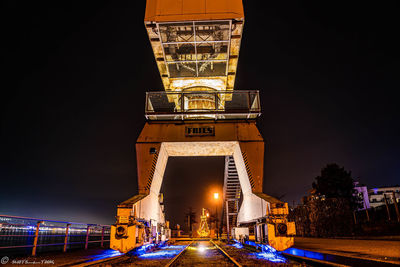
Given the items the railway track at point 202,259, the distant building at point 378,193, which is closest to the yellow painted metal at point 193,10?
the railway track at point 202,259

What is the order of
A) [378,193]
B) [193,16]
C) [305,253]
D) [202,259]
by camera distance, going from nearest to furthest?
[305,253] → [202,259] → [193,16] → [378,193]

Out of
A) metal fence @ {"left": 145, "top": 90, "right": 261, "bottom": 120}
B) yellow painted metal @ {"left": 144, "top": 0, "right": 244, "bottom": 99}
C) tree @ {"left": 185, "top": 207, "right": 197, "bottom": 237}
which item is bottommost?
tree @ {"left": 185, "top": 207, "right": 197, "bottom": 237}

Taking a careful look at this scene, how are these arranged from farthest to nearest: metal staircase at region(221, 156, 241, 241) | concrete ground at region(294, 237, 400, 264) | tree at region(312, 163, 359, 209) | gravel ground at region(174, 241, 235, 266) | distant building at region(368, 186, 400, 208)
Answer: distant building at region(368, 186, 400, 208), tree at region(312, 163, 359, 209), metal staircase at region(221, 156, 241, 241), gravel ground at region(174, 241, 235, 266), concrete ground at region(294, 237, 400, 264)

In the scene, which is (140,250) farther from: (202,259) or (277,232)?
(277,232)

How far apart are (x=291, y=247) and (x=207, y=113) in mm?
6529

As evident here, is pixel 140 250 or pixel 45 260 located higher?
pixel 45 260

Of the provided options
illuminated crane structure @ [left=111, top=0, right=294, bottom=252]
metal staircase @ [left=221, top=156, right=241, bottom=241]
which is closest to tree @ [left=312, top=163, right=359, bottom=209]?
metal staircase @ [left=221, top=156, right=241, bottom=241]

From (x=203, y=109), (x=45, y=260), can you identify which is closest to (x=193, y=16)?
(x=203, y=109)

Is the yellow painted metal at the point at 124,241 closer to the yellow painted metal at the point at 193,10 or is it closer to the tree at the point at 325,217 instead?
the yellow painted metal at the point at 193,10

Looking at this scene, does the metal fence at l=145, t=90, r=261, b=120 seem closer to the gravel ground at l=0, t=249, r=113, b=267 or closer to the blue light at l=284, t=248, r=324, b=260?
the blue light at l=284, t=248, r=324, b=260

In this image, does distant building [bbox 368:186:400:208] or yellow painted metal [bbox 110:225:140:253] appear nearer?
yellow painted metal [bbox 110:225:140:253]

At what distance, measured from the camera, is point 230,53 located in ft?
43.3

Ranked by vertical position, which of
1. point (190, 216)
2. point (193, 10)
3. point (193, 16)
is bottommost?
point (190, 216)

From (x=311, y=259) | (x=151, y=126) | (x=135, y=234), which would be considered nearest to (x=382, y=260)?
(x=311, y=259)
